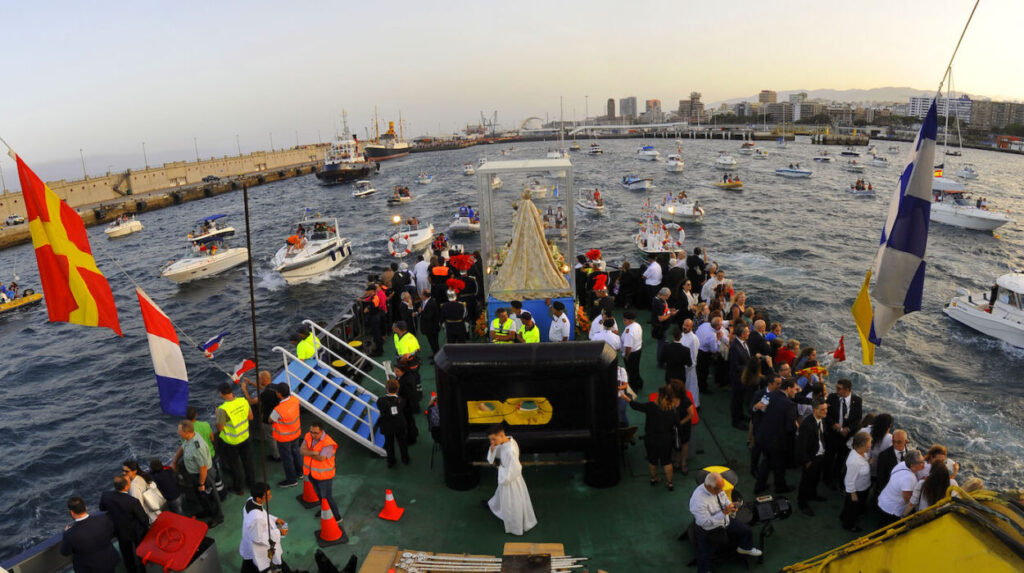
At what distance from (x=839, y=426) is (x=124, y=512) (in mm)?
8503

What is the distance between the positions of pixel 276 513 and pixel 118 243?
193 ft

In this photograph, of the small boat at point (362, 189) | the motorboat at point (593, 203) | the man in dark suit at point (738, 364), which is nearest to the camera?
the man in dark suit at point (738, 364)

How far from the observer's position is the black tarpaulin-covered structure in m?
7.13

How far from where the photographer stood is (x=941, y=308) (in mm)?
25062

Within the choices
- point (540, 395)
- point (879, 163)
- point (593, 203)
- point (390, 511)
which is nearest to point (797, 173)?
point (879, 163)

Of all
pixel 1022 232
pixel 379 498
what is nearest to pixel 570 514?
pixel 379 498

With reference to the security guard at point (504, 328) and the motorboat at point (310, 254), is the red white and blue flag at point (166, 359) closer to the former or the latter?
the security guard at point (504, 328)

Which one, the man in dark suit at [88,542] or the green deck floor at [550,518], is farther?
the green deck floor at [550,518]

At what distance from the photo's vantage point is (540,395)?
7.36 meters

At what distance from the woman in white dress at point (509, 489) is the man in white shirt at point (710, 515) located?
195cm

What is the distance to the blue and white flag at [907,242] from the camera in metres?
5.71

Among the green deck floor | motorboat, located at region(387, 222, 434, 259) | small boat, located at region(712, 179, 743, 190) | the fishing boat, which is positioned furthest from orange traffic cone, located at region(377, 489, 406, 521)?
small boat, located at region(712, 179, 743, 190)

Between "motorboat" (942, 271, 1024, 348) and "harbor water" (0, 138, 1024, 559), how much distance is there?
1.39 feet

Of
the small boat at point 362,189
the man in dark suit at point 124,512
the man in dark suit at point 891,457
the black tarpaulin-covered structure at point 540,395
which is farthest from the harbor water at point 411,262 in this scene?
the small boat at point 362,189
